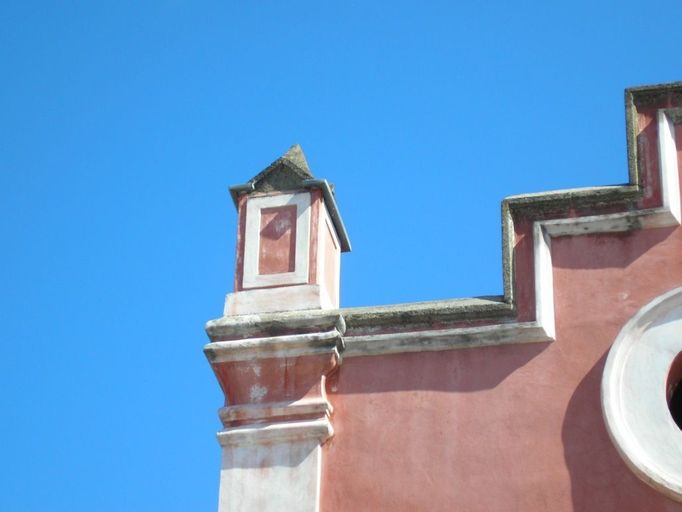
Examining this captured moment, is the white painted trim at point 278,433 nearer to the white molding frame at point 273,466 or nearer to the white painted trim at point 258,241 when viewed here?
the white molding frame at point 273,466

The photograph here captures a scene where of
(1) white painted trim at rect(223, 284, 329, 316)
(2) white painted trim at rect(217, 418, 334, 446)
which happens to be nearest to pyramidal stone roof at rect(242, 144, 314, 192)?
(1) white painted trim at rect(223, 284, 329, 316)

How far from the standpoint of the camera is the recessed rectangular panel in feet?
34.9

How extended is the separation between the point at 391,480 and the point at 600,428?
4.47ft

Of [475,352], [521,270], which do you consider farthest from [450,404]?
[521,270]

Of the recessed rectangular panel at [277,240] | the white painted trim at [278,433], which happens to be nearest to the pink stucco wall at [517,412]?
the white painted trim at [278,433]

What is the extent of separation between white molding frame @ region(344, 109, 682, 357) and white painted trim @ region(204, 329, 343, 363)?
0.55ft

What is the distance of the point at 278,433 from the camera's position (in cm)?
988

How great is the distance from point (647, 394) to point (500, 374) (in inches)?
37.6

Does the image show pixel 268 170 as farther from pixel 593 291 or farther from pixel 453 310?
pixel 593 291

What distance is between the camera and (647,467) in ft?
30.2

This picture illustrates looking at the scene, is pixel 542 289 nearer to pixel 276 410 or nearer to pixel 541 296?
pixel 541 296

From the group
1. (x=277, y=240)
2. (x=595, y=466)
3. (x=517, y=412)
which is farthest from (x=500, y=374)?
(x=277, y=240)

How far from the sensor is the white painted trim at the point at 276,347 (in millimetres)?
10078

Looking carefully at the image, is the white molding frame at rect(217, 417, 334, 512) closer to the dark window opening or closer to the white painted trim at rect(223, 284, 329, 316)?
the white painted trim at rect(223, 284, 329, 316)
